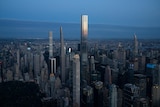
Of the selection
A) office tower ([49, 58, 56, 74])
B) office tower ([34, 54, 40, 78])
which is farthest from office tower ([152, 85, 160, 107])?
office tower ([34, 54, 40, 78])

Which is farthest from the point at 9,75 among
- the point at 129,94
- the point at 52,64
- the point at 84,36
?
the point at 129,94

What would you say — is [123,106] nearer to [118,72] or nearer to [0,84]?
[118,72]

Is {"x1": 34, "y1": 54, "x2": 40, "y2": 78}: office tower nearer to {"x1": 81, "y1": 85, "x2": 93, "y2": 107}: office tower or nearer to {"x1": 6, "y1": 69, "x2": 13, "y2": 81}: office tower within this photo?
{"x1": 6, "y1": 69, "x2": 13, "y2": 81}: office tower

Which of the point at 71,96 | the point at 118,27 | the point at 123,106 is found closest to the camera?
the point at 123,106

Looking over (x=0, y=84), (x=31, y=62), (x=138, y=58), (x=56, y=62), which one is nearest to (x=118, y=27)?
(x=138, y=58)

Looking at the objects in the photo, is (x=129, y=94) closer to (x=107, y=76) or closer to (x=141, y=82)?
(x=141, y=82)

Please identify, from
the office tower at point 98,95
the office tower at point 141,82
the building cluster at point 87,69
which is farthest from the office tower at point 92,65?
the office tower at point 141,82
